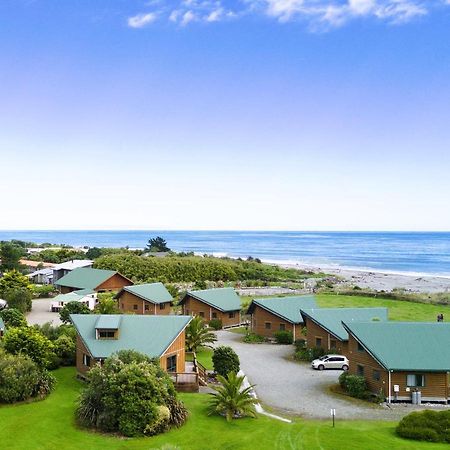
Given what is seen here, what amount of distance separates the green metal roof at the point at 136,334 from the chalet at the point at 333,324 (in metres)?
13.1

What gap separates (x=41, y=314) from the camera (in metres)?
65.7

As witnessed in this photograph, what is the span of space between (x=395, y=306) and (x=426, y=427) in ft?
153

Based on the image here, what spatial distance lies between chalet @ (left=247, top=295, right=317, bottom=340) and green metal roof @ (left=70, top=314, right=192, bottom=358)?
17.4 m

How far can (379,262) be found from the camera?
175m

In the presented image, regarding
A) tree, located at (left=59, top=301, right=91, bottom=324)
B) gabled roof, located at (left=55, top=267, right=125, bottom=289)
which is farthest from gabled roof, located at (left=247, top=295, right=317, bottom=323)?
gabled roof, located at (left=55, top=267, right=125, bottom=289)

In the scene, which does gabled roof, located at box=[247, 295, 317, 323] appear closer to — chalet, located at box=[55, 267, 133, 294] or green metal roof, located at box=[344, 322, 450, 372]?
green metal roof, located at box=[344, 322, 450, 372]

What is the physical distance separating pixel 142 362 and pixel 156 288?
37.8 metres

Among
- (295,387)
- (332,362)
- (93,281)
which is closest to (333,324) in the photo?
(332,362)

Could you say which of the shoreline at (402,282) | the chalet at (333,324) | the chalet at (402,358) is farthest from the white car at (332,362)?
the shoreline at (402,282)

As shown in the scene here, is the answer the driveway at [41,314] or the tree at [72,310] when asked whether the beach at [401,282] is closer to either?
the driveway at [41,314]

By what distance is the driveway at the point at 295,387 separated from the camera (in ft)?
104

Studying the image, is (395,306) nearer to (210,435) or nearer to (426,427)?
(426,427)

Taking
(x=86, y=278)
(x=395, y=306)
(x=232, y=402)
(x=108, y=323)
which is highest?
(x=108, y=323)

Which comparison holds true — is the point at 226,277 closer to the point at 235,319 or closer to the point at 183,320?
the point at 235,319
